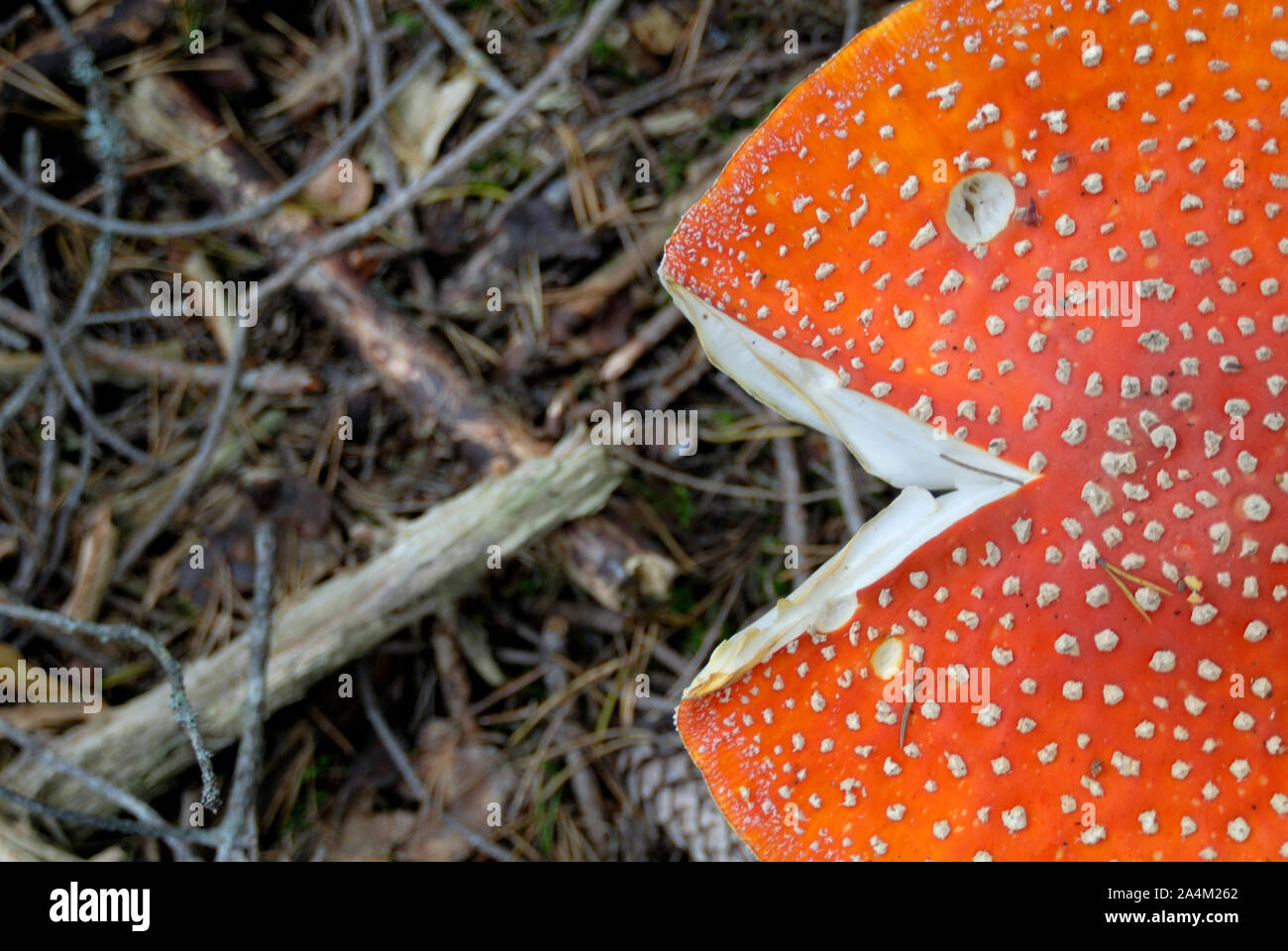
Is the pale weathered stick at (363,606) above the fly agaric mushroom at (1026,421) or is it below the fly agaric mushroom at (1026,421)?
below

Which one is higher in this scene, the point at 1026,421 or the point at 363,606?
the point at 1026,421

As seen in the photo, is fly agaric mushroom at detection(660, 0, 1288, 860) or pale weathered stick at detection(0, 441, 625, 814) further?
pale weathered stick at detection(0, 441, 625, 814)

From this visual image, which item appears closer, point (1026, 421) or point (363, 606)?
point (1026, 421)

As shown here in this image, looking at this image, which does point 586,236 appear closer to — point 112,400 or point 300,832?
point 112,400

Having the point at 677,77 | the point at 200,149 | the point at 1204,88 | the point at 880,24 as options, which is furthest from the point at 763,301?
the point at 200,149

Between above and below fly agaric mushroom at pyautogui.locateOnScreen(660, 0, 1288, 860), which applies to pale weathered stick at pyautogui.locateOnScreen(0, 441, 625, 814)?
below
